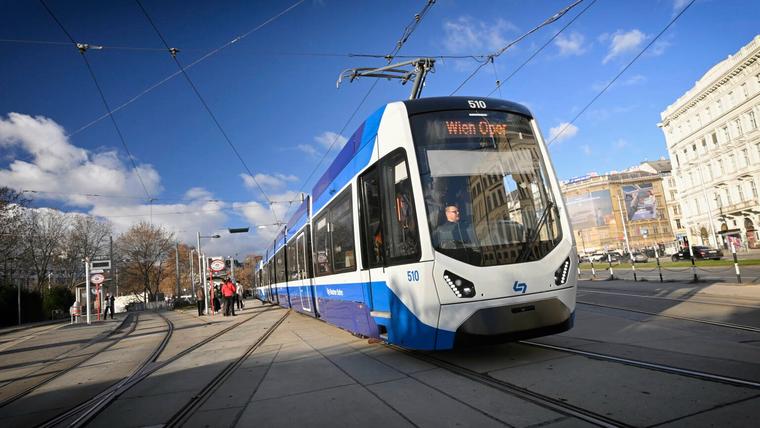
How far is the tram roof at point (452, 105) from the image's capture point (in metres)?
6.01

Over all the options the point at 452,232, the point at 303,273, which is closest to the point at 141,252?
the point at 303,273

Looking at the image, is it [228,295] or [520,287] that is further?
[228,295]

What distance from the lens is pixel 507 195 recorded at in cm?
562

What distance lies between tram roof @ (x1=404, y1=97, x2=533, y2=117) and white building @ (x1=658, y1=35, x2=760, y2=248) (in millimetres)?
48196

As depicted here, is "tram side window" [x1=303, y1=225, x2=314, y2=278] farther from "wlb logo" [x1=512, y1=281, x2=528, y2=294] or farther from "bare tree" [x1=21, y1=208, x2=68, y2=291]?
"bare tree" [x1=21, y1=208, x2=68, y2=291]

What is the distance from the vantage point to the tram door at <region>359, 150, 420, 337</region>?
220 inches

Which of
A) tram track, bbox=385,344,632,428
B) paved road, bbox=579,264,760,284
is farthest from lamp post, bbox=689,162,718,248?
tram track, bbox=385,344,632,428

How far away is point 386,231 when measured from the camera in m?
6.02

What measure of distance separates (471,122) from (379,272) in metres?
2.41

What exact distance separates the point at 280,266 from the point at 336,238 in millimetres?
11010

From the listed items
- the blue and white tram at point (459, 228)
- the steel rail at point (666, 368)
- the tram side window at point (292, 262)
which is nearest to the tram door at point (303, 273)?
the tram side window at point (292, 262)

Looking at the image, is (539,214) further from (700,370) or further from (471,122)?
(700,370)

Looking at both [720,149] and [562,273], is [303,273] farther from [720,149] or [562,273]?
[720,149]

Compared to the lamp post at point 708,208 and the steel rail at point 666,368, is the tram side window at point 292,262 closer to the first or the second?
the steel rail at point 666,368
